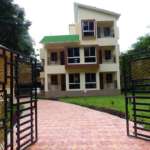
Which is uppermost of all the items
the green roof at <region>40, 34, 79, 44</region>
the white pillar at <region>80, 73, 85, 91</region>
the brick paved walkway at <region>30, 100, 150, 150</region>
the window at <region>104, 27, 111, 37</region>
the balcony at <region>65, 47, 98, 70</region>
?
the window at <region>104, 27, 111, 37</region>

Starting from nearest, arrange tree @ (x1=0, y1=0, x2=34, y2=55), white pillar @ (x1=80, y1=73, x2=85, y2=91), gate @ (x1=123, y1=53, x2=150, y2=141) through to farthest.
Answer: gate @ (x1=123, y1=53, x2=150, y2=141) < tree @ (x1=0, y1=0, x2=34, y2=55) < white pillar @ (x1=80, y1=73, x2=85, y2=91)

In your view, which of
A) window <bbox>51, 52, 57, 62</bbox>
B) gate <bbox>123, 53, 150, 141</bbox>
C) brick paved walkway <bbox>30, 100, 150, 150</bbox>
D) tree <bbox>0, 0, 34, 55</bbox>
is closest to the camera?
brick paved walkway <bbox>30, 100, 150, 150</bbox>

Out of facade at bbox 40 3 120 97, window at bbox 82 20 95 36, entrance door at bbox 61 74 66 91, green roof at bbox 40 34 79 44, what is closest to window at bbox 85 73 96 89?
facade at bbox 40 3 120 97

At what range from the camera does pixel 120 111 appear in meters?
16.9

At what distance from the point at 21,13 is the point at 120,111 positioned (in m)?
21.1

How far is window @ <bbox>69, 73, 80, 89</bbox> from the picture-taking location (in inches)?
1476

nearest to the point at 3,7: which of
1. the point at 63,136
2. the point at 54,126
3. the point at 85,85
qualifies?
the point at 85,85

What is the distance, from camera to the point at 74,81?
124ft

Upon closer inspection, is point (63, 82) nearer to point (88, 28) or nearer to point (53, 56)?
point (53, 56)

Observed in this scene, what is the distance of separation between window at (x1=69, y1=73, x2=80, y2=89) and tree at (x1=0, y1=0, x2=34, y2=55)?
18.9ft

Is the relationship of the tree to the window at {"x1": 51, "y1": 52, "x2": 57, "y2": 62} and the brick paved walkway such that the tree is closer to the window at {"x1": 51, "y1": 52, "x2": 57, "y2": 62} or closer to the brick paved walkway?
the window at {"x1": 51, "y1": 52, "x2": 57, "y2": 62}

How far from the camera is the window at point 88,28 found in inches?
1481

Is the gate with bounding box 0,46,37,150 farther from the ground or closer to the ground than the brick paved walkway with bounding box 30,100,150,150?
farther from the ground

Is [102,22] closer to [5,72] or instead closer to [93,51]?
[93,51]
